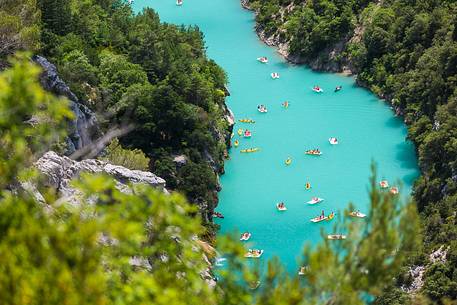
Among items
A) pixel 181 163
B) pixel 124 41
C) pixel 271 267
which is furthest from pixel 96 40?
pixel 271 267

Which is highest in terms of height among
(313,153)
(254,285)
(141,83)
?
(254,285)

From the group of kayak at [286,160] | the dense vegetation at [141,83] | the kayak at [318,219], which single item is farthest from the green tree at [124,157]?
the kayak at [318,219]

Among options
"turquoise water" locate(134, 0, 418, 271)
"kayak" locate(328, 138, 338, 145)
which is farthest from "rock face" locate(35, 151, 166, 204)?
"kayak" locate(328, 138, 338, 145)

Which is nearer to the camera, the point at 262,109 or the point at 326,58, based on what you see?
the point at 262,109

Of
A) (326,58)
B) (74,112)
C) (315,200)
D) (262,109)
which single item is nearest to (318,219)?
(315,200)

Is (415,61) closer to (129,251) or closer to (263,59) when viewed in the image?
(263,59)

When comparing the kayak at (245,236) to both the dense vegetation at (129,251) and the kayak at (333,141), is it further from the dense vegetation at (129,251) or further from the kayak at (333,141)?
the dense vegetation at (129,251)
